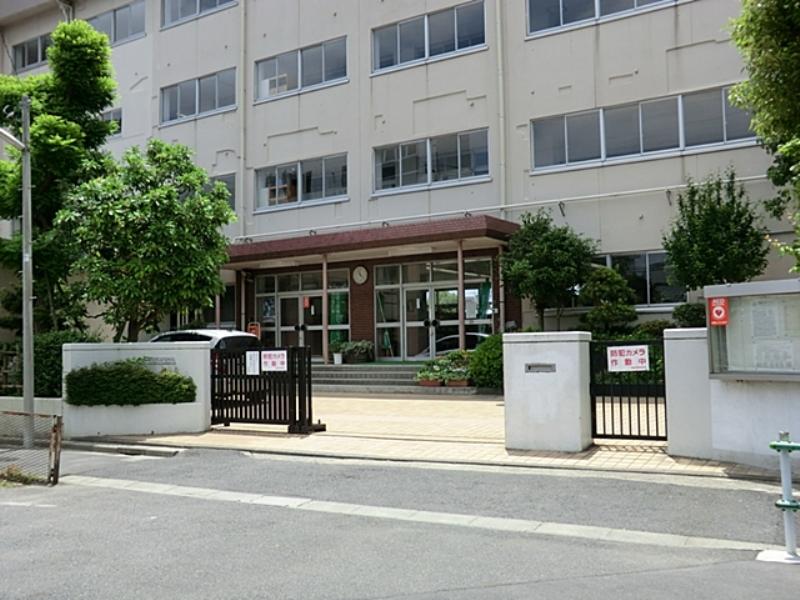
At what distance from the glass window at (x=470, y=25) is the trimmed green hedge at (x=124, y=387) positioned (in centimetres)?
1366

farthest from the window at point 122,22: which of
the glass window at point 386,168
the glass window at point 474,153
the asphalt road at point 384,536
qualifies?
the asphalt road at point 384,536

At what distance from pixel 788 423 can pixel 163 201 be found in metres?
11.4

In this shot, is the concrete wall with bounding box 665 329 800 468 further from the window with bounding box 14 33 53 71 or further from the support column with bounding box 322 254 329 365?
the window with bounding box 14 33 53 71

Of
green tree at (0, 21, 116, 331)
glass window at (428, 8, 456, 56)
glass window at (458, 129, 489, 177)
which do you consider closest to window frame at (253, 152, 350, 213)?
glass window at (458, 129, 489, 177)

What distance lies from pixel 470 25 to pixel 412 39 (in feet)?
6.36

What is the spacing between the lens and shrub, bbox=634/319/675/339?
681 inches

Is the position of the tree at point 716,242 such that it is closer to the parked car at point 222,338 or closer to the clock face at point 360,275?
the clock face at point 360,275

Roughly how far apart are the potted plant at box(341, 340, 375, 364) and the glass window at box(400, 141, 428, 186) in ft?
16.3

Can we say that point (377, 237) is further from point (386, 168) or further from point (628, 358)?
point (628, 358)

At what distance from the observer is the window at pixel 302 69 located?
24641 mm

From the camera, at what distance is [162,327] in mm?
27406

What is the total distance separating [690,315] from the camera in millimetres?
17094

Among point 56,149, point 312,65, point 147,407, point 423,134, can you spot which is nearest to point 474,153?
point 423,134

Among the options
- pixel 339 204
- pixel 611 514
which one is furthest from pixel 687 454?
pixel 339 204
